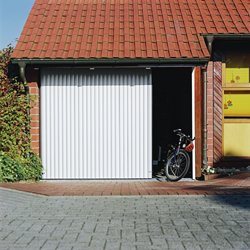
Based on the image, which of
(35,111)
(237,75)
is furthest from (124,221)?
(237,75)

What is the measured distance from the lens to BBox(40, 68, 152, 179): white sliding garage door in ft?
30.0

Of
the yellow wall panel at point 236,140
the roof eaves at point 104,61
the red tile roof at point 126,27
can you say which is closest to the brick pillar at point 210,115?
the yellow wall panel at point 236,140

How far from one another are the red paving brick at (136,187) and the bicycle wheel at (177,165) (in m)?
0.30

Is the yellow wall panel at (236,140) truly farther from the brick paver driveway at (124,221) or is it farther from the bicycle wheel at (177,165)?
the brick paver driveway at (124,221)

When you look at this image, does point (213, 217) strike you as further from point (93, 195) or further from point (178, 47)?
point (178, 47)

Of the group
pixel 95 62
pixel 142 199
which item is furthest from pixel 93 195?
pixel 95 62

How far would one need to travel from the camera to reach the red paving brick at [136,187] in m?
7.00

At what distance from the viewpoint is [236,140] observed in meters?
10.0

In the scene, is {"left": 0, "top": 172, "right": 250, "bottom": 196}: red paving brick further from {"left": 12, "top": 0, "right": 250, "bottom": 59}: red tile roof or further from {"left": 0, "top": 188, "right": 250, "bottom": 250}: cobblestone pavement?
{"left": 12, "top": 0, "right": 250, "bottom": 59}: red tile roof

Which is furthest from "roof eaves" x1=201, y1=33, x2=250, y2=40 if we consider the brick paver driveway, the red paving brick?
the brick paver driveway

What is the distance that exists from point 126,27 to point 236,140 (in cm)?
416

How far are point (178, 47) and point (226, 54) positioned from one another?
5.16 ft

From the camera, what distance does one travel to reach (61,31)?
9773mm

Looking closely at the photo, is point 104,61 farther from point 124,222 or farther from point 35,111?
point 124,222
